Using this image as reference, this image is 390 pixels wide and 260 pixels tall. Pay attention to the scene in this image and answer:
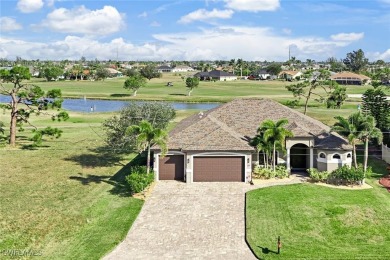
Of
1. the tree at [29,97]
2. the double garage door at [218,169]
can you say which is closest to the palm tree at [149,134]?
the double garage door at [218,169]

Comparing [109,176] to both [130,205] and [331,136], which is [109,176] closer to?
[130,205]

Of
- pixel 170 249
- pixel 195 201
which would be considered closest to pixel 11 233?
pixel 170 249

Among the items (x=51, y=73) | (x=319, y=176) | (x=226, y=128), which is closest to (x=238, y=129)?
(x=226, y=128)

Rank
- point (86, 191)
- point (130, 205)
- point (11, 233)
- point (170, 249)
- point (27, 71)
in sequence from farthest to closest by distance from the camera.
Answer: point (27, 71) → point (86, 191) → point (130, 205) → point (11, 233) → point (170, 249)

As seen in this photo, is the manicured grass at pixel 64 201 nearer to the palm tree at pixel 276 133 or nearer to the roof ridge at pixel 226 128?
the roof ridge at pixel 226 128

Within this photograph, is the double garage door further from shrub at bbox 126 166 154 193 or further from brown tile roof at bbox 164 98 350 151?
shrub at bbox 126 166 154 193

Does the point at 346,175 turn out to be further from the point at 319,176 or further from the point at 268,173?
the point at 268,173

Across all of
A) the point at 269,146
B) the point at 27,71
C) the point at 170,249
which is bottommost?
the point at 170,249
